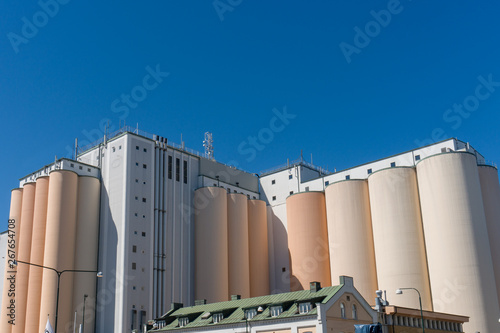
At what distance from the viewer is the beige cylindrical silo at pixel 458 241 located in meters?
76.5

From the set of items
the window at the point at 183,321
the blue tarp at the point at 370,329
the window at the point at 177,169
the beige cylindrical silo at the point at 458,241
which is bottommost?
the blue tarp at the point at 370,329

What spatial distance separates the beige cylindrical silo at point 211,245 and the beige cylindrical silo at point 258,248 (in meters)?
6.96

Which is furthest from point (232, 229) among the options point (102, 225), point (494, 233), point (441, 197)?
point (494, 233)

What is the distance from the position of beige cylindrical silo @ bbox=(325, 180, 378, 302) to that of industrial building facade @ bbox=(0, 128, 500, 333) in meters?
0.18

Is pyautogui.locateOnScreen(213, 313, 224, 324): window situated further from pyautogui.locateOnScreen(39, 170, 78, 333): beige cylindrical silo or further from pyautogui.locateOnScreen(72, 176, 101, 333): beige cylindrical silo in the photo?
pyautogui.locateOnScreen(72, 176, 101, 333): beige cylindrical silo

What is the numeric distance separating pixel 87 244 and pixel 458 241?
Answer: 53.9 m

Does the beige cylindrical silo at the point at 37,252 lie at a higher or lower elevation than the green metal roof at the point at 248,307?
higher

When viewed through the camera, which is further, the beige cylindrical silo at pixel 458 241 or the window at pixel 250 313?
the beige cylindrical silo at pixel 458 241

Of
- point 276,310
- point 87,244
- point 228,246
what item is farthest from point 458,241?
point 87,244

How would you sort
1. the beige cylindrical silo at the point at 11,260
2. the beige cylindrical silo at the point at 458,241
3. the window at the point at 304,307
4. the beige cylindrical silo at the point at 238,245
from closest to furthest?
the window at the point at 304,307 < the beige cylindrical silo at the point at 458,241 < the beige cylindrical silo at the point at 11,260 < the beige cylindrical silo at the point at 238,245

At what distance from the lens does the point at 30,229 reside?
300ft

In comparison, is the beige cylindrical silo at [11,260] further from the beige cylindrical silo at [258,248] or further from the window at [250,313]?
the window at [250,313]

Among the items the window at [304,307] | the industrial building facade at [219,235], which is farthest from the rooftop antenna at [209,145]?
the window at [304,307]

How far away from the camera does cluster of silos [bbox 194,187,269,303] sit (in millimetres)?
93000
